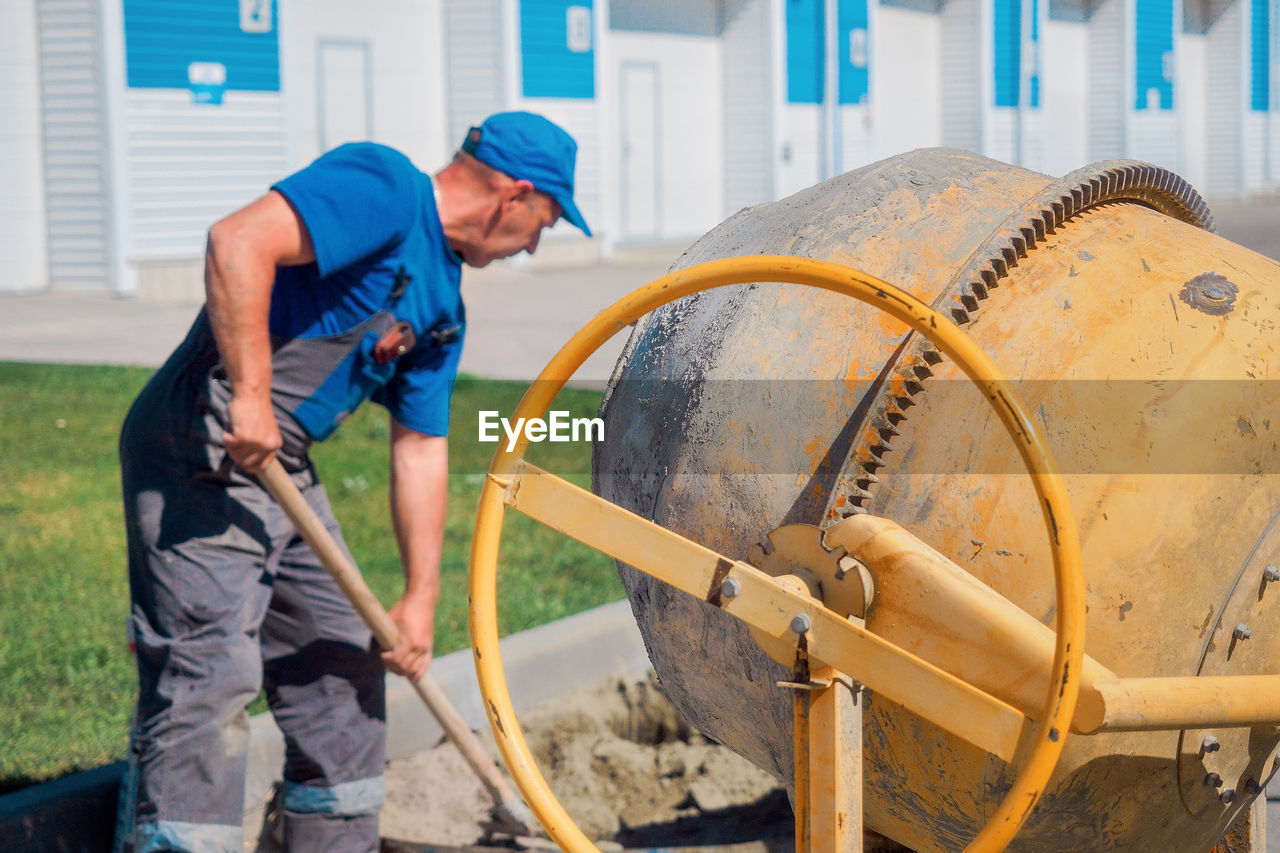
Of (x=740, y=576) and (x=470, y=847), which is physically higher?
(x=740, y=576)

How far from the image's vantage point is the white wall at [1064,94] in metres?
25.5

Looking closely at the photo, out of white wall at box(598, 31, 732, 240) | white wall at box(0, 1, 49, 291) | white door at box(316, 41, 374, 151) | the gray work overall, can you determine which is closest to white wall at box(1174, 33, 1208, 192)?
white wall at box(598, 31, 732, 240)

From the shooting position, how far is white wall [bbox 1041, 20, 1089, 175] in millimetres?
25531

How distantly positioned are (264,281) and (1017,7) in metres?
23.4

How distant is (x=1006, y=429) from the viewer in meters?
1.77

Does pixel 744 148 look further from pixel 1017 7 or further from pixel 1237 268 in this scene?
pixel 1237 268

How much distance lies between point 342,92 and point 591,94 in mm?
3286

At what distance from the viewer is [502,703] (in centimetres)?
198

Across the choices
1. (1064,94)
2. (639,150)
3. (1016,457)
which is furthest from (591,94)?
(1016,457)

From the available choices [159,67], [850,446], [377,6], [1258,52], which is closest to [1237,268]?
[850,446]

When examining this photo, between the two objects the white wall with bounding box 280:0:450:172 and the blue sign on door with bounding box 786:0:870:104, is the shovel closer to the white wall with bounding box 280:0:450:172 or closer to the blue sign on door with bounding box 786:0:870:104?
the white wall with bounding box 280:0:450:172

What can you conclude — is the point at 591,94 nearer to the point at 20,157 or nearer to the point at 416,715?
the point at 20,157

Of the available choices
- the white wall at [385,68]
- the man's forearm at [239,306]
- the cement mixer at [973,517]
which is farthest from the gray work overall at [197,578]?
the white wall at [385,68]

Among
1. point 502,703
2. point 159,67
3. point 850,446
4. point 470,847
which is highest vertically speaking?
point 159,67
